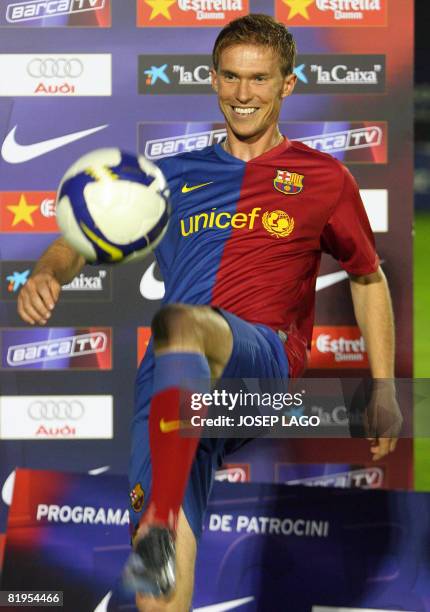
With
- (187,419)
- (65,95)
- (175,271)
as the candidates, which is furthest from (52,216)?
(187,419)

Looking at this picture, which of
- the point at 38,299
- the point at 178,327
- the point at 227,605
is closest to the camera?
the point at 178,327

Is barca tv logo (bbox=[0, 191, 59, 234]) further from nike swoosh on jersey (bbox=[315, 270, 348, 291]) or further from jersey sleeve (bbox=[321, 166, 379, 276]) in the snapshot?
jersey sleeve (bbox=[321, 166, 379, 276])

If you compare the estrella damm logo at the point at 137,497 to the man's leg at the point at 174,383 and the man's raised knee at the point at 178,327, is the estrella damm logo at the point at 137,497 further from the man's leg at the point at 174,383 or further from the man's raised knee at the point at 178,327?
the man's raised knee at the point at 178,327

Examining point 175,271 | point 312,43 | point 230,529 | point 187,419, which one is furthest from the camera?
point 312,43

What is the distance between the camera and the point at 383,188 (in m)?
4.54

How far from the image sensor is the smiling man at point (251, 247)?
338 centimetres

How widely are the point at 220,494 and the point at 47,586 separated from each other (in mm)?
756

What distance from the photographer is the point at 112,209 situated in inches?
125

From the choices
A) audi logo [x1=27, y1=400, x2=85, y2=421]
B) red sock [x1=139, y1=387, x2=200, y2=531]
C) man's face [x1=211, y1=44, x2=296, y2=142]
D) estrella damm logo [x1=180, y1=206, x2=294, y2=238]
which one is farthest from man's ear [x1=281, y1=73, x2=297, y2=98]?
audi logo [x1=27, y1=400, x2=85, y2=421]

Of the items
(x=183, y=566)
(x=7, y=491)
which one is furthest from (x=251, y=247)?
(x=7, y=491)

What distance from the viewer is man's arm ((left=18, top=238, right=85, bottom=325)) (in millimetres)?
3162

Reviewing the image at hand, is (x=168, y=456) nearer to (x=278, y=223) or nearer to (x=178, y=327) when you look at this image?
(x=178, y=327)

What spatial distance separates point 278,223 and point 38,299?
34.5 inches

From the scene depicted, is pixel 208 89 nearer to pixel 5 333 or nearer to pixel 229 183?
pixel 229 183
